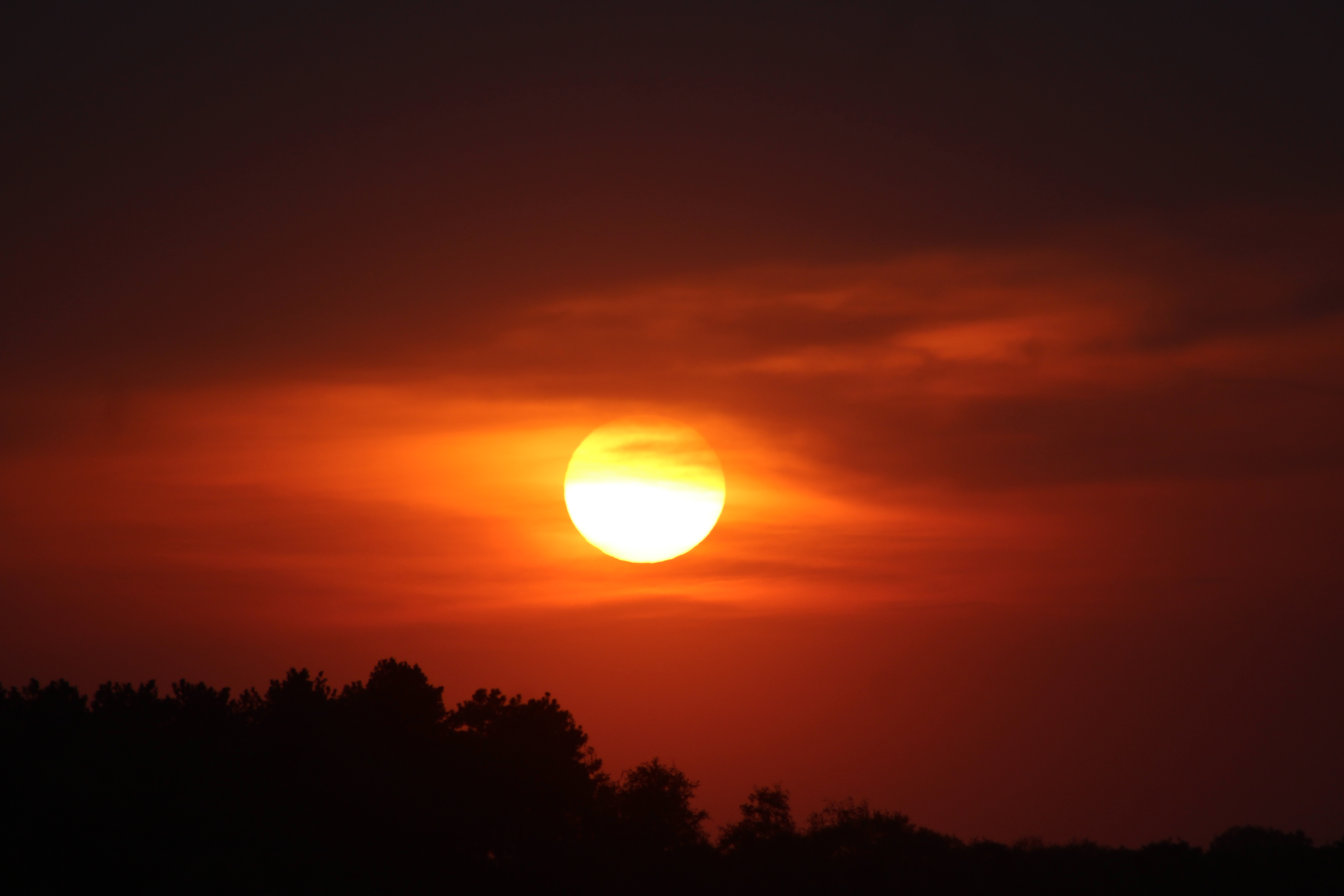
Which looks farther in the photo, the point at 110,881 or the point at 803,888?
the point at 803,888

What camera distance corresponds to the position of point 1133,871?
99688 mm

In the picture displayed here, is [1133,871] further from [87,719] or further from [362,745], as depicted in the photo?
[87,719]

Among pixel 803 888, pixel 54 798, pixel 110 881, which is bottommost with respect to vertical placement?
pixel 803 888

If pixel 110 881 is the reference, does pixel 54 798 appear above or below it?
above

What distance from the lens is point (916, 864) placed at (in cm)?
10600

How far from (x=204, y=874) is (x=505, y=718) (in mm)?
67501

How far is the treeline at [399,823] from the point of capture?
66.8 m

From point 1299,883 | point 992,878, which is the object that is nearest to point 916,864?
point 992,878

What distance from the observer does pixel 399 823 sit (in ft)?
299

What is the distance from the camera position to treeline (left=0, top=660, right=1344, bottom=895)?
66.8m

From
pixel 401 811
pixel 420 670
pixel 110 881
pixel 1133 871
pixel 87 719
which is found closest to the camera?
pixel 110 881

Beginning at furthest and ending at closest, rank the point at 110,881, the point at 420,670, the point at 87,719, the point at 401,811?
the point at 420,670, the point at 401,811, the point at 87,719, the point at 110,881

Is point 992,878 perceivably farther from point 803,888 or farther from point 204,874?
→ point 204,874

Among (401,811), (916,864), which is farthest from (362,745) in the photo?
(916,864)
